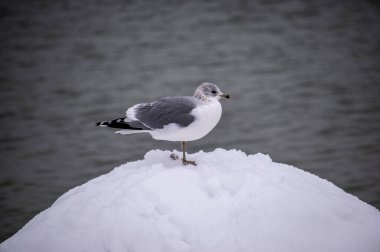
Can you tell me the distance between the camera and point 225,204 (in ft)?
13.3

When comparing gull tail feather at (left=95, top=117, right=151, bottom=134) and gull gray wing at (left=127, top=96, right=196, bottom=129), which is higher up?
gull gray wing at (left=127, top=96, right=196, bottom=129)

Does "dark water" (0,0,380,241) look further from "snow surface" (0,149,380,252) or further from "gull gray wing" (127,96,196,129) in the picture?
"gull gray wing" (127,96,196,129)

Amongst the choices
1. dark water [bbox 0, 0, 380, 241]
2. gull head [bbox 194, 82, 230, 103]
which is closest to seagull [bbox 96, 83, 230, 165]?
gull head [bbox 194, 82, 230, 103]

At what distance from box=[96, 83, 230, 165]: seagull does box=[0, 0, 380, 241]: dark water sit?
420 cm

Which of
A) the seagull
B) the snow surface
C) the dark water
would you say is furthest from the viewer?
the dark water

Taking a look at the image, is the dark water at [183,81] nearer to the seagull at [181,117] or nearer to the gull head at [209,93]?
the seagull at [181,117]

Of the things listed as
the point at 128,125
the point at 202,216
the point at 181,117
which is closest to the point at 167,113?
the point at 181,117

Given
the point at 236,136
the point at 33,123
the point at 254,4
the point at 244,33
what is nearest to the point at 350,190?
the point at 236,136

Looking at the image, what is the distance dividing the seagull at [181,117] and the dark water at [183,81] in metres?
4.20

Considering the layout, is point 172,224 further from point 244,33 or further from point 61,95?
point 244,33

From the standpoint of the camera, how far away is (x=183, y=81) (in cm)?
1240

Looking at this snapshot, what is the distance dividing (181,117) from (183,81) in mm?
8007

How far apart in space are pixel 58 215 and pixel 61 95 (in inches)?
336

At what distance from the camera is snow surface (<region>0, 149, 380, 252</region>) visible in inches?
150
